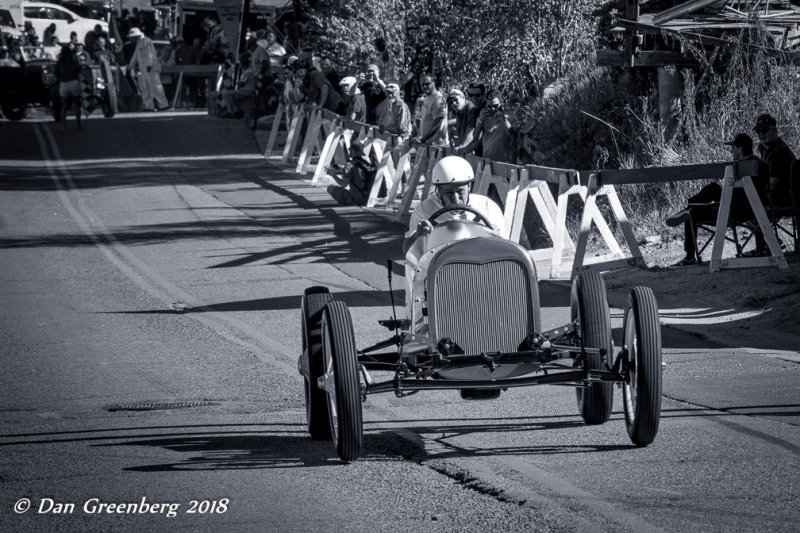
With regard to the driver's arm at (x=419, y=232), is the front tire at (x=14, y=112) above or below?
below

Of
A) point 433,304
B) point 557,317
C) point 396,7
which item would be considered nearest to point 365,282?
point 557,317

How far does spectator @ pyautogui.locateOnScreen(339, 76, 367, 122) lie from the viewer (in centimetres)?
2450

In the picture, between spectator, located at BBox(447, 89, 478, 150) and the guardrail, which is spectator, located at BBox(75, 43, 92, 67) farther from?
spectator, located at BBox(447, 89, 478, 150)

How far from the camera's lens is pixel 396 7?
100ft

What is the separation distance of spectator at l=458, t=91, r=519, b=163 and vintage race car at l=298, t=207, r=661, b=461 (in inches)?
388

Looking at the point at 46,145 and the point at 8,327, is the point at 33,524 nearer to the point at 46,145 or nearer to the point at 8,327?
the point at 8,327

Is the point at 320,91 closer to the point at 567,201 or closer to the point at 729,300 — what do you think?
the point at 567,201

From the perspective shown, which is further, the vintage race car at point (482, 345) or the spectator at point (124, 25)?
the spectator at point (124, 25)

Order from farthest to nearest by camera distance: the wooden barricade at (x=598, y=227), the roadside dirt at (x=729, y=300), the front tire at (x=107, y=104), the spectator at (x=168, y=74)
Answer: the spectator at (x=168, y=74)
the front tire at (x=107, y=104)
the wooden barricade at (x=598, y=227)
the roadside dirt at (x=729, y=300)

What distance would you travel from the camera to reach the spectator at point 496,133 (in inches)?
695

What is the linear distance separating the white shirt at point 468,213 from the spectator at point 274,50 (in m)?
29.9

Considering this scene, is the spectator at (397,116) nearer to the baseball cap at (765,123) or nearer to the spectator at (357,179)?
the spectator at (357,179)

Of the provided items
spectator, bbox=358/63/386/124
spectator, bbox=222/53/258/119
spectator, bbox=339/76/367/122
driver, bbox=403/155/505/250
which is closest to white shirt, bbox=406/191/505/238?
driver, bbox=403/155/505/250

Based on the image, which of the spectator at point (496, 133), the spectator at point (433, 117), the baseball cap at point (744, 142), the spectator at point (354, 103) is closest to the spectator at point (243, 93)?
the spectator at point (354, 103)
